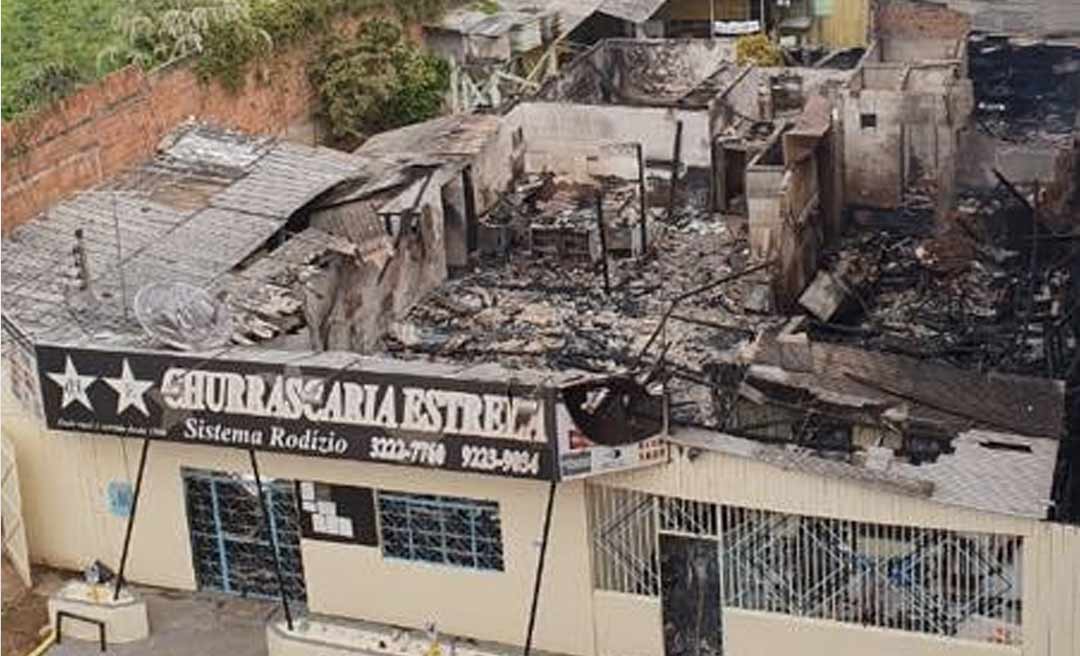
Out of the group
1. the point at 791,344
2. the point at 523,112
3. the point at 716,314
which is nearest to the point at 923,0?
the point at 523,112

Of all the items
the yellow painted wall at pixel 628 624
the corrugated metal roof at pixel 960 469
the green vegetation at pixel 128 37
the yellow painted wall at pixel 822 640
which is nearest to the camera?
the corrugated metal roof at pixel 960 469

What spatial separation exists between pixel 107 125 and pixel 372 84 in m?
6.55

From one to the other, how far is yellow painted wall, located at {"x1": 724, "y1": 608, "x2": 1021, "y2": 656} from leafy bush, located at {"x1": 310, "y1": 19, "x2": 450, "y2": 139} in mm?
16976

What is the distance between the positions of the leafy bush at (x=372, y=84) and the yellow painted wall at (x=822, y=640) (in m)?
17.0

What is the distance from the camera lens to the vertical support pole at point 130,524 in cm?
1881

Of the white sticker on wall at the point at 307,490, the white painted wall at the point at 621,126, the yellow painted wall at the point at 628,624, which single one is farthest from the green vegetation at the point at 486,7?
the yellow painted wall at the point at 628,624

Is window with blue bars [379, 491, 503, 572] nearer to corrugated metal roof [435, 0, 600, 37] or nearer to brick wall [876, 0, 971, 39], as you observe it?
brick wall [876, 0, 971, 39]

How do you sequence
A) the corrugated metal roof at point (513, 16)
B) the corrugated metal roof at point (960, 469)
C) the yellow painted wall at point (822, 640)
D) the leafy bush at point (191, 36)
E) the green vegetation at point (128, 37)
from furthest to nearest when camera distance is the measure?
the corrugated metal roof at point (513, 16), the leafy bush at point (191, 36), the green vegetation at point (128, 37), the yellow painted wall at point (822, 640), the corrugated metal roof at point (960, 469)

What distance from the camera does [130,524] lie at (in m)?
19.1

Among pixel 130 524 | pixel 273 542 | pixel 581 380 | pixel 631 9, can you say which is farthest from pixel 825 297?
pixel 631 9

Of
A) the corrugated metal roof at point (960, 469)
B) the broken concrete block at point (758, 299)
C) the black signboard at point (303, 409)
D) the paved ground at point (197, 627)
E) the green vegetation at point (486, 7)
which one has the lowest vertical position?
the paved ground at point (197, 627)

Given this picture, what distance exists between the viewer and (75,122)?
25562mm

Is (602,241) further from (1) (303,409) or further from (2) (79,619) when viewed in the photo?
(2) (79,619)

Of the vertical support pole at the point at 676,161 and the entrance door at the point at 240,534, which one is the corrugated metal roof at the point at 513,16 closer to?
the vertical support pole at the point at 676,161
